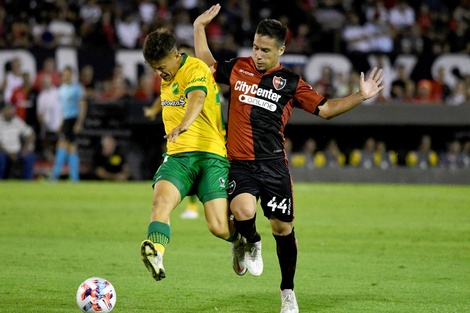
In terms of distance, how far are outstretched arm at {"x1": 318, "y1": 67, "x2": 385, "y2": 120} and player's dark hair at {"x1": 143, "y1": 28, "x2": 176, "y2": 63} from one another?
4.46 ft

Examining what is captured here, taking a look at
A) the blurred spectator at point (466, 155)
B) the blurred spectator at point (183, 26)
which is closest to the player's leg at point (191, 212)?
the blurred spectator at point (183, 26)

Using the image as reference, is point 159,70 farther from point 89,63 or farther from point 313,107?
point 89,63

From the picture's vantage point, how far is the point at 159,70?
7641 mm

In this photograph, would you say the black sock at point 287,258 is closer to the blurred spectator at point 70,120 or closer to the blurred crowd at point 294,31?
the blurred spectator at point 70,120

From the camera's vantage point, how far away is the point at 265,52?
25.5 ft

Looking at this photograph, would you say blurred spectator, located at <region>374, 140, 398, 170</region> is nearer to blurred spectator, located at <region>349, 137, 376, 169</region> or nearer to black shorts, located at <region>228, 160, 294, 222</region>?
blurred spectator, located at <region>349, 137, 376, 169</region>

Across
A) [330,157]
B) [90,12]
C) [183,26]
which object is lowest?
[330,157]

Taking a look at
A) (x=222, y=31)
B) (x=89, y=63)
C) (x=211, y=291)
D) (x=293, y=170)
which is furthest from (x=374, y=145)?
(x=211, y=291)

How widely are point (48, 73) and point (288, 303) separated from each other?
1568 centimetres

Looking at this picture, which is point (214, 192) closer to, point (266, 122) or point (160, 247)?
point (266, 122)

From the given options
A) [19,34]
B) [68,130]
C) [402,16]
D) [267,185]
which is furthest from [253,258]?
[402,16]

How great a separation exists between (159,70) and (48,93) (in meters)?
14.6

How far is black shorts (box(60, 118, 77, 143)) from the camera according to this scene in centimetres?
2116

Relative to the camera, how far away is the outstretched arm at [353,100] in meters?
7.56
